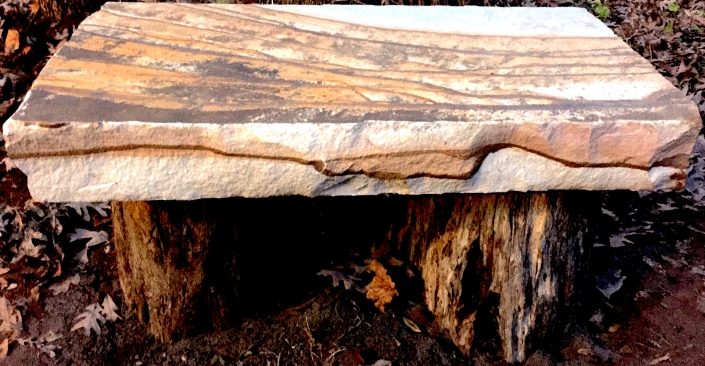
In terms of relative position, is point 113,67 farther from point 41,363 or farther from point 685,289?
point 685,289

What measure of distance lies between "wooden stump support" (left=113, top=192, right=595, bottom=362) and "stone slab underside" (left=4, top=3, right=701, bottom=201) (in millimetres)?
350

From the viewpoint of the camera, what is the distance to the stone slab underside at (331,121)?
1.47 m

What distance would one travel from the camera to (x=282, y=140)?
1481mm

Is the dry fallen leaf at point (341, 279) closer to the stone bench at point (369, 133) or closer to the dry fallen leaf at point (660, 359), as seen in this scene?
the stone bench at point (369, 133)

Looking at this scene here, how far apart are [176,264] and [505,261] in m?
1.02

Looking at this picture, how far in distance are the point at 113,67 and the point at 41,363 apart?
105cm

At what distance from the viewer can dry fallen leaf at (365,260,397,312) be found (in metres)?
2.34

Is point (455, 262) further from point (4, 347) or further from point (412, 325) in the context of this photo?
point (4, 347)

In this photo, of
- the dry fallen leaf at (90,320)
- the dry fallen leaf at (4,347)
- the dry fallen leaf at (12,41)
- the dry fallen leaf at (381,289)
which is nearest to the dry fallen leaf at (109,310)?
the dry fallen leaf at (90,320)

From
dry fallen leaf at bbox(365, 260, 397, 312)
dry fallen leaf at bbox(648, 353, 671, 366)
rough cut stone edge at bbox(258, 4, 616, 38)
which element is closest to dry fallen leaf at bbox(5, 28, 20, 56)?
rough cut stone edge at bbox(258, 4, 616, 38)

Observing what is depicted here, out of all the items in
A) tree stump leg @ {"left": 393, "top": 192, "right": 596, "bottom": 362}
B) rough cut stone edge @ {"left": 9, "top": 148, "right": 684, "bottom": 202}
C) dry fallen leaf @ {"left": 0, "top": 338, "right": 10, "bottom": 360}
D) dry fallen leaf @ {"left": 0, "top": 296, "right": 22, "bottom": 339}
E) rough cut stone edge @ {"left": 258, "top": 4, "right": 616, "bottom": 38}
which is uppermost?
rough cut stone edge @ {"left": 258, "top": 4, "right": 616, "bottom": 38}

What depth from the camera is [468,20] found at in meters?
2.17

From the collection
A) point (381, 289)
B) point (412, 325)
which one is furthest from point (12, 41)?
point (412, 325)

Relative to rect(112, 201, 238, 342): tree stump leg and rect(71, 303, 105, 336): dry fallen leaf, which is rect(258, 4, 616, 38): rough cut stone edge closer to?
rect(112, 201, 238, 342): tree stump leg
